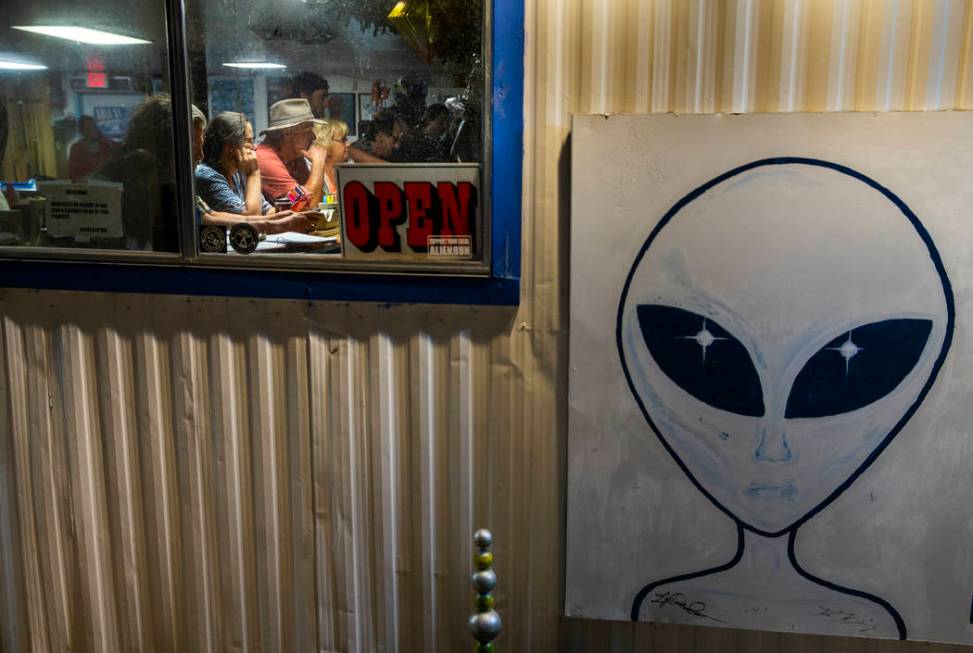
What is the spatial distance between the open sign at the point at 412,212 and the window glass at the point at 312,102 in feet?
0.14

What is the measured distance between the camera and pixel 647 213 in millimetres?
2393

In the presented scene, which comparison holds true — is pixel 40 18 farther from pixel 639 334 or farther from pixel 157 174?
pixel 639 334

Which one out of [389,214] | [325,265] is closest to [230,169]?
[325,265]

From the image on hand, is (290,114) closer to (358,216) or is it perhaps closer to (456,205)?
(358,216)

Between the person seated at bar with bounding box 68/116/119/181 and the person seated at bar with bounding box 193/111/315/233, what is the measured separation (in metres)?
0.34

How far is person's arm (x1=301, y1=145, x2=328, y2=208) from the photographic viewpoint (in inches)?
99.4

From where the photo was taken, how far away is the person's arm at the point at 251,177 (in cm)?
257

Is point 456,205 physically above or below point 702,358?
above

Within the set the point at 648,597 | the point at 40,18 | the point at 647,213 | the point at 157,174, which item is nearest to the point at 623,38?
the point at 647,213

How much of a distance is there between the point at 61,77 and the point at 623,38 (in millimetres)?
1864

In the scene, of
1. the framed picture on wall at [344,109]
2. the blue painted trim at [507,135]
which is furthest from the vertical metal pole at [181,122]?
the blue painted trim at [507,135]

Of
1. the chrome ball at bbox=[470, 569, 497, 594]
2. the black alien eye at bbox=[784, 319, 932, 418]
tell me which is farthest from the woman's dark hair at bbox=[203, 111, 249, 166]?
the black alien eye at bbox=[784, 319, 932, 418]

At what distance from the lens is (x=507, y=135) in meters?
2.42

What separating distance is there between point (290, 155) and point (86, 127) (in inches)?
29.0
